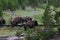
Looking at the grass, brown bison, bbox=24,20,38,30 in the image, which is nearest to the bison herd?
brown bison, bbox=24,20,38,30

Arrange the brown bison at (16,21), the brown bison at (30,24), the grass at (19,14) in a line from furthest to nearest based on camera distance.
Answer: the brown bison at (16,21), the brown bison at (30,24), the grass at (19,14)

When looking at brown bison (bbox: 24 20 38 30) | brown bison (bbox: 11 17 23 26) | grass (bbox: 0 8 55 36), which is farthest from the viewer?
brown bison (bbox: 11 17 23 26)

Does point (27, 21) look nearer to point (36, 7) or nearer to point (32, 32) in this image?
point (32, 32)

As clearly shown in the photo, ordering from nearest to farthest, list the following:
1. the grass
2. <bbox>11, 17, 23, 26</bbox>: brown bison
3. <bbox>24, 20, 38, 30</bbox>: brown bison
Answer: the grass → <bbox>24, 20, 38, 30</bbox>: brown bison → <bbox>11, 17, 23, 26</bbox>: brown bison

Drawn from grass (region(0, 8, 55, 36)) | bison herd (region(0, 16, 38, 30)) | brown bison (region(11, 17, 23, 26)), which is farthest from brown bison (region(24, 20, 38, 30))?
brown bison (region(11, 17, 23, 26))

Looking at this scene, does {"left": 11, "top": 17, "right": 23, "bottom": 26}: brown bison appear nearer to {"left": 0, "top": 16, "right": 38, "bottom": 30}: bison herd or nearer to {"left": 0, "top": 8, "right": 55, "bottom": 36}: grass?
{"left": 0, "top": 16, "right": 38, "bottom": 30}: bison herd

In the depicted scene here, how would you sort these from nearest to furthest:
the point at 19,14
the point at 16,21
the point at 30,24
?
the point at 30,24 → the point at 16,21 → the point at 19,14

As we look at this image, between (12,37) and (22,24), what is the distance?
500 millimetres

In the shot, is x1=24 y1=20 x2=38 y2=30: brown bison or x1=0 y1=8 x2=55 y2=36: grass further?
x1=24 y1=20 x2=38 y2=30: brown bison

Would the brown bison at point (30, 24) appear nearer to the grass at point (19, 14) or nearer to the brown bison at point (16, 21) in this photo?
the grass at point (19, 14)

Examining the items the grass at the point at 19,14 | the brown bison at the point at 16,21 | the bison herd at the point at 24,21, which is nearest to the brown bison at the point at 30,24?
the bison herd at the point at 24,21

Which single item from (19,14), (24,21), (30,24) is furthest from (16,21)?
(19,14)

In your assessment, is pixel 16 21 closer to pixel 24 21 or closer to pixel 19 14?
pixel 24 21

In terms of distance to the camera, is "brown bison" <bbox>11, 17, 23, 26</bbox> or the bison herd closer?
the bison herd
